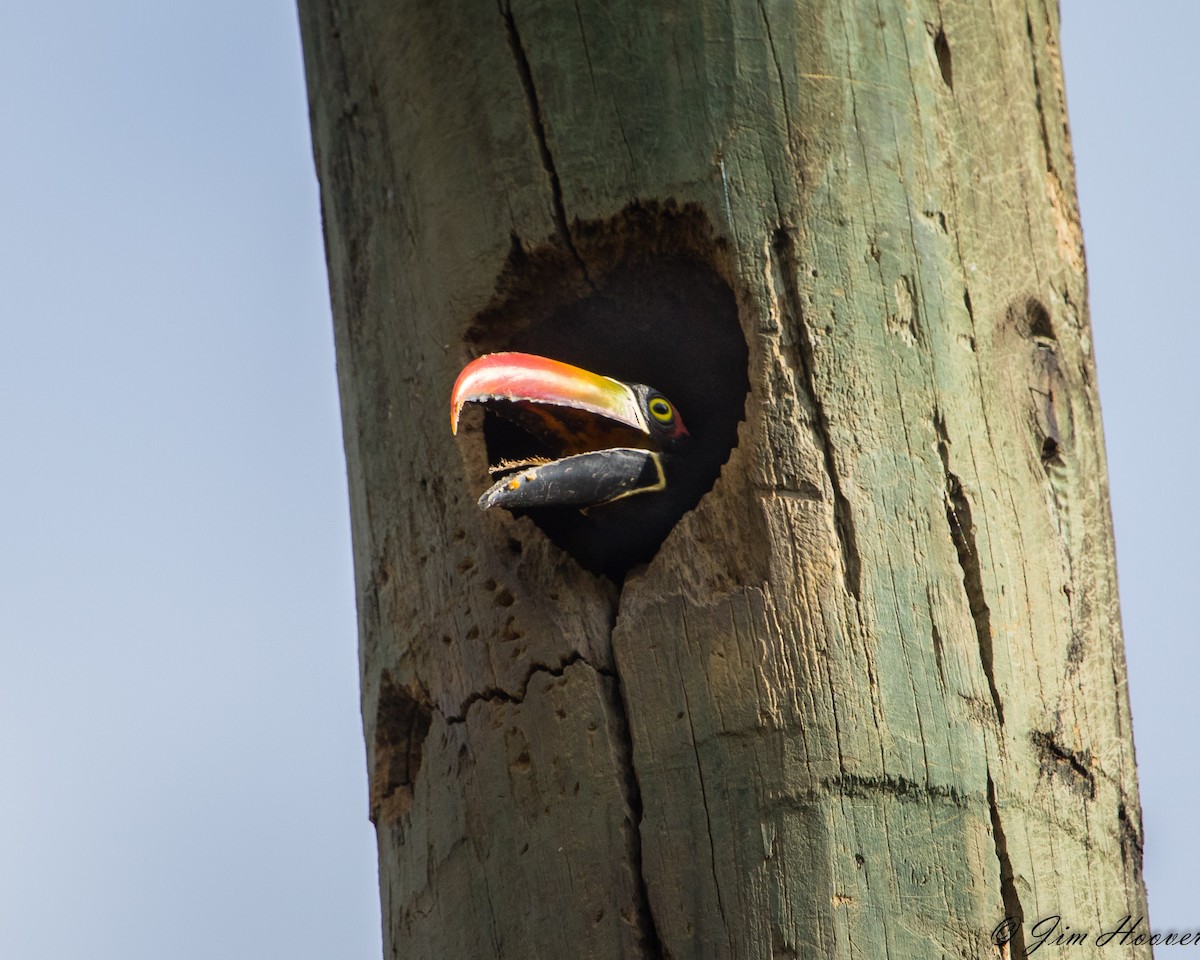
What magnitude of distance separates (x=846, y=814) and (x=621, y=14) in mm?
1505

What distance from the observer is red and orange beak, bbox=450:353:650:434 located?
328 cm

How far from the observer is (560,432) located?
12.7 ft

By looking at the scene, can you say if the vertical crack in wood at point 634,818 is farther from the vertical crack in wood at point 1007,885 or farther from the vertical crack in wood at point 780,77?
the vertical crack in wood at point 780,77

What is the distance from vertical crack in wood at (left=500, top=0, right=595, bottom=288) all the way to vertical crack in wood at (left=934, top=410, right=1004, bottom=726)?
0.75m

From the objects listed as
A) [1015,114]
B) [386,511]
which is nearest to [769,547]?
[386,511]

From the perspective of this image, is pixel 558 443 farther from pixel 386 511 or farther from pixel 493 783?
pixel 493 783

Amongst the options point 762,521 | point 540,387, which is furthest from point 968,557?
point 540,387

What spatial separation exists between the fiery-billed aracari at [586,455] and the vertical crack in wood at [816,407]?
18.4 inches

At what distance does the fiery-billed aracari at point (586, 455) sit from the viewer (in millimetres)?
3340

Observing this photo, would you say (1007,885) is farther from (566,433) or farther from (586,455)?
(566,433)

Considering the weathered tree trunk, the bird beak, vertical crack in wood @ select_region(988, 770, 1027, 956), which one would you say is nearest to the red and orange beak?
the bird beak

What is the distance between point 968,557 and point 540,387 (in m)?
0.83

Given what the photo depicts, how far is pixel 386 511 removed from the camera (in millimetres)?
3539

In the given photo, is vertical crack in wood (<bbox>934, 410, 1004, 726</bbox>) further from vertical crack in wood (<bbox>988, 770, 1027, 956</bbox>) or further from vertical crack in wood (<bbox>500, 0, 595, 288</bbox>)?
vertical crack in wood (<bbox>500, 0, 595, 288</bbox>)
